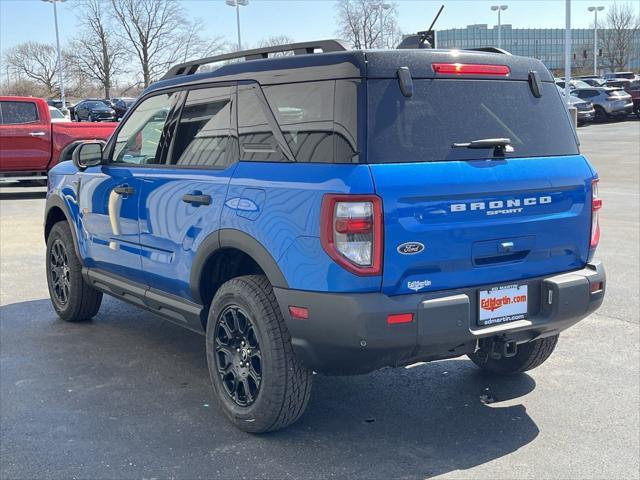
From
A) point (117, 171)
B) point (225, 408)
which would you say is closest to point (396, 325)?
point (225, 408)

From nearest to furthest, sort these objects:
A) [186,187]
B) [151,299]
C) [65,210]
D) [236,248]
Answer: [236,248] < [186,187] < [151,299] < [65,210]

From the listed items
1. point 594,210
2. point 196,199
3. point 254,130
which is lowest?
point 594,210

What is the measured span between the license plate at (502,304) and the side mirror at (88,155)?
317cm

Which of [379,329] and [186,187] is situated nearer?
[379,329]

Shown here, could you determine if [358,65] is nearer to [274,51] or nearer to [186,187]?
[274,51]

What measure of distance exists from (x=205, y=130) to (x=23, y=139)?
11663mm

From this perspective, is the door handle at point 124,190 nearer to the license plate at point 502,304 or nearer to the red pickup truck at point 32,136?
the license plate at point 502,304

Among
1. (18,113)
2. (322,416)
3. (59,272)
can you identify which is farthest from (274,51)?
(18,113)

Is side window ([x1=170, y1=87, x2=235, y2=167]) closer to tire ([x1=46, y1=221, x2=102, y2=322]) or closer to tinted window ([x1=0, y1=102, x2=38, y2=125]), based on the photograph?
tire ([x1=46, y1=221, x2=102, y2=322])

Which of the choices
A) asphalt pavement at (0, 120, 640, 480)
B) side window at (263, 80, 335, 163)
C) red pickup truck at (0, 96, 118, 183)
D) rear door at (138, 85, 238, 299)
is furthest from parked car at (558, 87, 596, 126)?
side window at (263, 80, 335, 163)

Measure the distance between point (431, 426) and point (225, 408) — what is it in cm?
113

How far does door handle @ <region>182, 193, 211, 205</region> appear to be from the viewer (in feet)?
13.5

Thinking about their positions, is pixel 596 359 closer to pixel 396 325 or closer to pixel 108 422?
pixel 396 325

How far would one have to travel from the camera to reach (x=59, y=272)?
632cm
